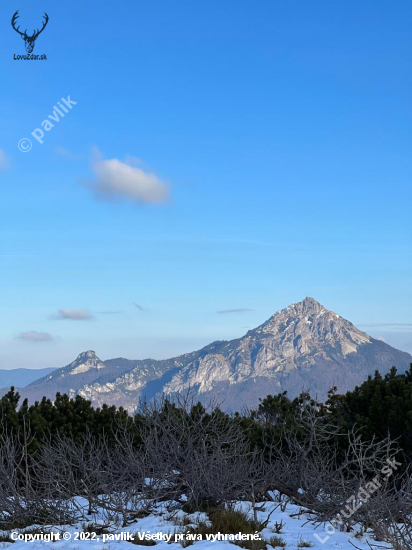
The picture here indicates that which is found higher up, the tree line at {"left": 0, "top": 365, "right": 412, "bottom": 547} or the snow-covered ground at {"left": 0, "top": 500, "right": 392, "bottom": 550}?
the tree line at {"left": 0, "top": 365, "right": 412, "bottom": 547}

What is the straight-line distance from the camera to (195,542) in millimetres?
10023

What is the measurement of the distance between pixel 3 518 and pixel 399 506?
778 cm

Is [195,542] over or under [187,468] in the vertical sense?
under

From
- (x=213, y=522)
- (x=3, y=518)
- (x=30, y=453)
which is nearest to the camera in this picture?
(x=213, y=522)

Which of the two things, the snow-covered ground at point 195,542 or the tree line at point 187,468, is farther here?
the tree line at point 187,468

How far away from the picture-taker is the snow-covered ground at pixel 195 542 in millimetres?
9828

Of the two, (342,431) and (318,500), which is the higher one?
(342,431)

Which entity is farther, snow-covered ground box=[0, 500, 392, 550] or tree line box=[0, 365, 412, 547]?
tree line box=[0, 365, 412, 547]

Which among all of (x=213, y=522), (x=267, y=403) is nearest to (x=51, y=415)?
(x=213, y=522)

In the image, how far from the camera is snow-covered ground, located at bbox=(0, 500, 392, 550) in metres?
9.83

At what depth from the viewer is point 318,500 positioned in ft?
41.2

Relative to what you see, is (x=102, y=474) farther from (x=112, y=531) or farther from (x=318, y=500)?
(x=318, y=500)

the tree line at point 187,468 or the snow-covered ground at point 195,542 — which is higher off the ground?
the tree line at point 187,468

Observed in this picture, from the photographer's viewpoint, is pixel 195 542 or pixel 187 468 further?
pixel 187 468
